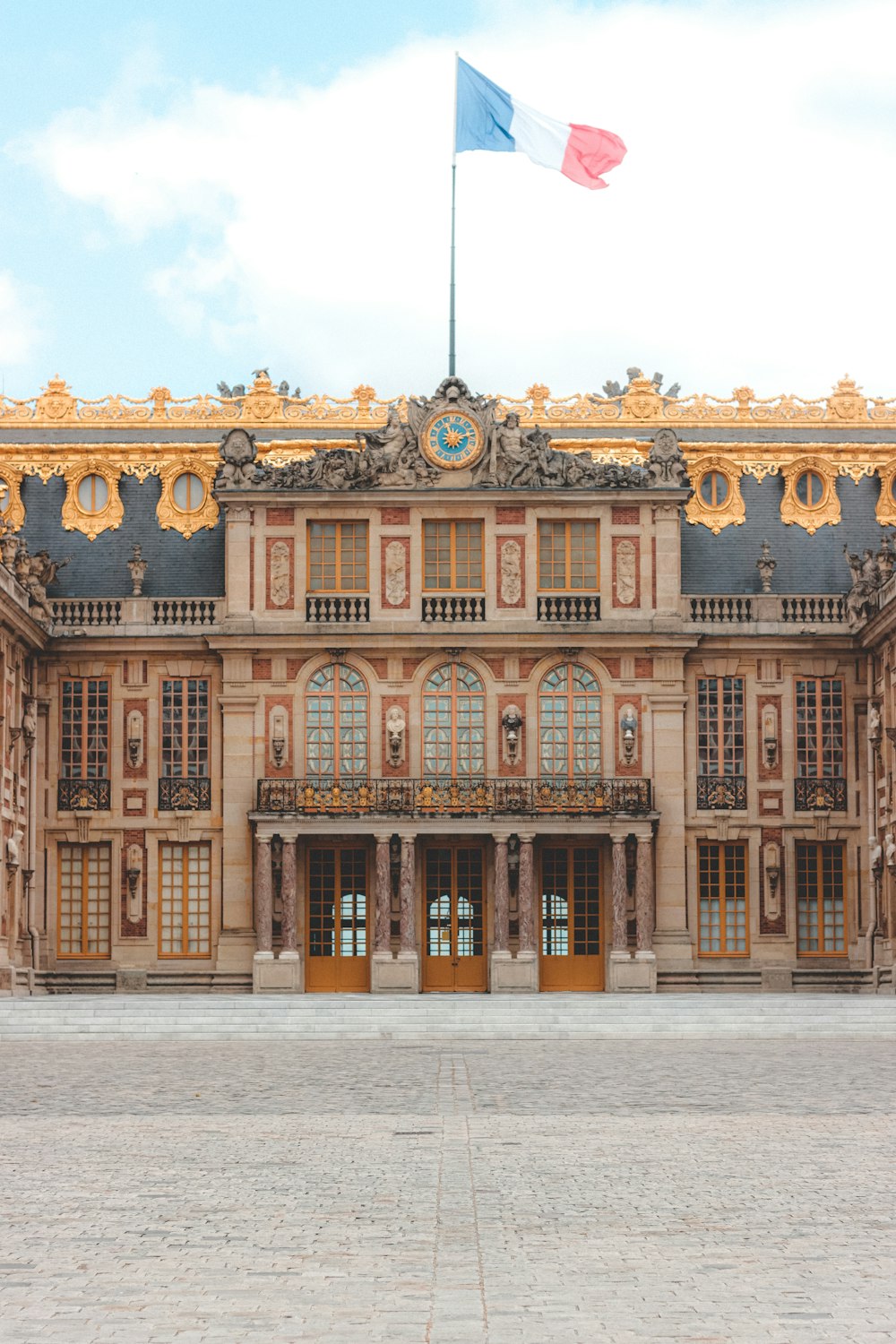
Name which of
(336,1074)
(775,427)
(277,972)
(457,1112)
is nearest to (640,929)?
(277,972)

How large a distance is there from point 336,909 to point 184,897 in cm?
367

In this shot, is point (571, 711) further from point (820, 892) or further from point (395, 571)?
point (820, 892)

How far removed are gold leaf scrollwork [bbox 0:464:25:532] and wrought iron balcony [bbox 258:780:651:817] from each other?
9496mm

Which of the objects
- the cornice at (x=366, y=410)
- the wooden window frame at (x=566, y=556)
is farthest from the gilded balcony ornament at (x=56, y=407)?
the wooden window frame at (x=566, y=556)

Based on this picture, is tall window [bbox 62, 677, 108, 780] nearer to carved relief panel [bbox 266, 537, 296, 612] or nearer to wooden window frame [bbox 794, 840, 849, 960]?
carved relief panel [bbox 266, 537, 296, 612]

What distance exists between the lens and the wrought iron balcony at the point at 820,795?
49.6m

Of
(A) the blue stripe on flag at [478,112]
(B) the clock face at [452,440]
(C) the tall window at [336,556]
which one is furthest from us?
(A) the blue stripe on flag at [478,112]

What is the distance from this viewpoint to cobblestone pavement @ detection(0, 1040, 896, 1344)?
1009cm

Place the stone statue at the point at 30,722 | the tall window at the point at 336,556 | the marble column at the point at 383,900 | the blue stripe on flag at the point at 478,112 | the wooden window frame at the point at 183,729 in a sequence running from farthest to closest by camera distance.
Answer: the blue stripe on flag at the point at 478,112 < the wooden window frame at the point at 183,729 < the tall window at the point at 336,556 < the stone statue at the point at 30,722 < the marble column at the point at 383,900

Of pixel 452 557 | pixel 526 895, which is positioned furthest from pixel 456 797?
pixel 452 557

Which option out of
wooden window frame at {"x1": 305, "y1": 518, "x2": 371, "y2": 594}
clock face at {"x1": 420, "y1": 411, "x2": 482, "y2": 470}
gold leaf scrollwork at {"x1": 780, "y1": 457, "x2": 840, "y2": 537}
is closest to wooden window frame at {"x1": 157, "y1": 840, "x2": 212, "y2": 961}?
wooden window frame at {"x1": 305, "y1": 518, "x2": 371, "y2": 594}

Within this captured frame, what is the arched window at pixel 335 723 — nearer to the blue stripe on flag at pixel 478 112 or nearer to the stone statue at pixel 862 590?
the stone statue at pixel 862 590

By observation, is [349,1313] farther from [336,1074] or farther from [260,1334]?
[336,1074]

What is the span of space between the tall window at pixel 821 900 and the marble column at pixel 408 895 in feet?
29.8
